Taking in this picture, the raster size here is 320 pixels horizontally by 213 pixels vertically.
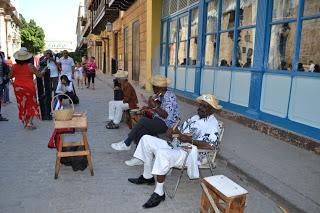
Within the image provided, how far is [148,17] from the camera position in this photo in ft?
43.4

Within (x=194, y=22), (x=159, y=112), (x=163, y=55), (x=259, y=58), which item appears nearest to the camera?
(x=159, y=112)

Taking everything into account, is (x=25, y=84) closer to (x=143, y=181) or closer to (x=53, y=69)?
(x=53, y=69)

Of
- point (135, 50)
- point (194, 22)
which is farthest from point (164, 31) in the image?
point (135, 50)

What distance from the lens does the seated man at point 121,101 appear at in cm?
686

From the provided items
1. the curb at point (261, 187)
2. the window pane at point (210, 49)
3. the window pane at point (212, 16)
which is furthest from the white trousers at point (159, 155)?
the window pane at point (212, 16)

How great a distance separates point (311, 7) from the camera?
5.39 m

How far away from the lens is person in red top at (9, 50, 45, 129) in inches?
268

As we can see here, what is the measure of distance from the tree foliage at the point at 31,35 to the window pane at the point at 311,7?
247 feet

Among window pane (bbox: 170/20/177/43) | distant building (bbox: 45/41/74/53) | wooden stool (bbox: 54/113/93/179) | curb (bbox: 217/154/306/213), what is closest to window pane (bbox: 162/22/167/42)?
window pane (bbox: 170/20/177/43)

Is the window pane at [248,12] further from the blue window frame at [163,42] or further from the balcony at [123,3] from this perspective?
the balcony at [123,3]

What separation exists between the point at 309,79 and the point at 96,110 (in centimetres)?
605

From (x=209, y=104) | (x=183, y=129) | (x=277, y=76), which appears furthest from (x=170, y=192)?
(x=277, y=76)

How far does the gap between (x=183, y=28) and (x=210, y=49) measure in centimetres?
246

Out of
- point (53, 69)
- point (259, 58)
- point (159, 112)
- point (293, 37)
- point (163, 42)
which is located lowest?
point (159, 112)
